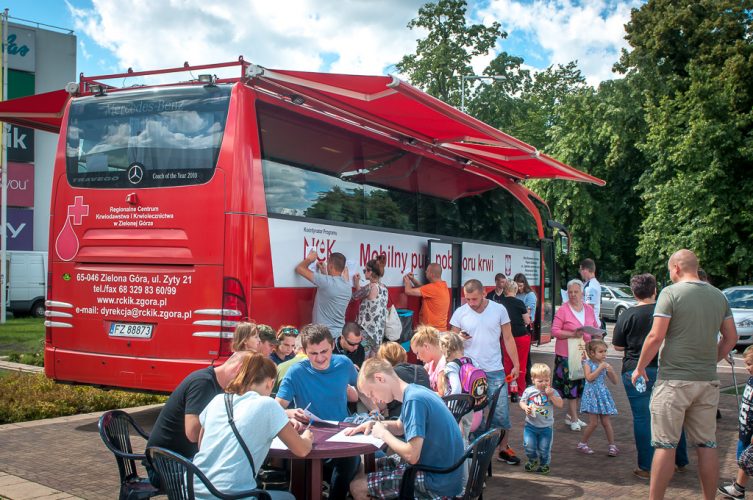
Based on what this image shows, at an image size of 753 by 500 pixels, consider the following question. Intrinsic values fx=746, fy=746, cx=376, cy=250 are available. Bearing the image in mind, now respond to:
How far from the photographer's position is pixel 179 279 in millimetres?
7637

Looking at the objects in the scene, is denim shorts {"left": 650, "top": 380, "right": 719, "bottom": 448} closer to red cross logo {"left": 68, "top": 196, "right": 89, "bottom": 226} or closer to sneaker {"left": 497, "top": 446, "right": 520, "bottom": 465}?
sneaker {"left": 497, "top": 446, "right": 520, "bottom": 465}

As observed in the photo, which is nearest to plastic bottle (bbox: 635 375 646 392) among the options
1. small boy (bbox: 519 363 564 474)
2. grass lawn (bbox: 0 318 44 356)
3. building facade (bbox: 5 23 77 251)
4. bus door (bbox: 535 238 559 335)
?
small boy (bbox: 519 363 564 474)

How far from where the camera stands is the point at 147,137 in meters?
7.95

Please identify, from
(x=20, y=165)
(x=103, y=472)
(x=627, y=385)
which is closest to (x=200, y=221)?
(x=103, y=472)

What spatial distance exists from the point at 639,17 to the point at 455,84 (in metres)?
13.1

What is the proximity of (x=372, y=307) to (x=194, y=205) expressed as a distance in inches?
100

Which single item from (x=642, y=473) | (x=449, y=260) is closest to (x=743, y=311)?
(x=449, y=260)

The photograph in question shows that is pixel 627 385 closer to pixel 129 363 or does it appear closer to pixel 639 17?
pixel 129 363

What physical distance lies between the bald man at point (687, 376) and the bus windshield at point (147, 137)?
14.9 ft

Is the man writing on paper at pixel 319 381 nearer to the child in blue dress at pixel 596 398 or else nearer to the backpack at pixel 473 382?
the backpack at pixel 473 382

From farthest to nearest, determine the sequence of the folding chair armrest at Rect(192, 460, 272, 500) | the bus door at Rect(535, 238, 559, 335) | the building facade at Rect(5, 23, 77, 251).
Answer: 1. the building facade at Rect(5, 23, 77, 251)
2. the bus door at Rect(535, 238, 559, 335)
3. the folding chair armrest at Rect(192, 460, 272, 500)

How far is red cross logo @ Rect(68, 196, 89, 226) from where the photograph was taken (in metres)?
8.17

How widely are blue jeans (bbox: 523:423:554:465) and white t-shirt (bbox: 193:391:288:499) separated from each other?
3.69 meters

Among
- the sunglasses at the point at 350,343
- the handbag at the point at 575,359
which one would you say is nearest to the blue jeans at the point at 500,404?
the sunglasses at the point at 350,343
